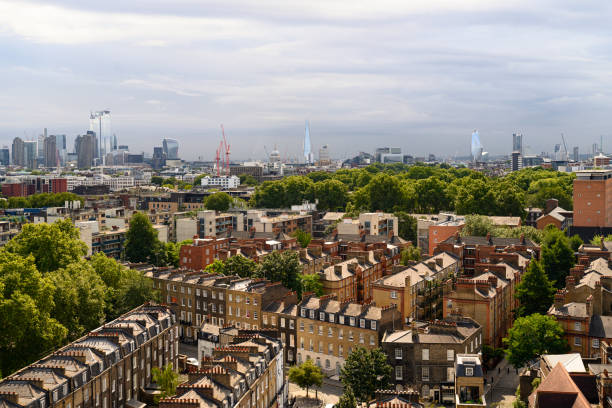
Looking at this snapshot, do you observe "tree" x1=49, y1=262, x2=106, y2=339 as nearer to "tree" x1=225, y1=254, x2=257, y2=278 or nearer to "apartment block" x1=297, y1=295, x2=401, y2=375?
"tree" x1=225, y1=254, x2=257, y2=278

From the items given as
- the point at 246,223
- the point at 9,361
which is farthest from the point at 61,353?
the point at 246,223

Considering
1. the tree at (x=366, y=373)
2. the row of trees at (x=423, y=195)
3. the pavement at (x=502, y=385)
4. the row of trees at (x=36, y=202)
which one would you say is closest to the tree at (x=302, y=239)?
the row of trees at (x=423, y=195)

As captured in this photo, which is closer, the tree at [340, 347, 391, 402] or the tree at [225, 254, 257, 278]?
the tree at [340, 347, 391, 402]

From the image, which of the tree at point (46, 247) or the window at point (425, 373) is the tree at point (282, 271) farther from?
the tree at point (46, 247)

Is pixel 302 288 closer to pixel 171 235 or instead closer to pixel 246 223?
pixel 246 223

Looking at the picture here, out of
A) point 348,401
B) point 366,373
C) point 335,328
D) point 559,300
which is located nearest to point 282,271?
point 335,328

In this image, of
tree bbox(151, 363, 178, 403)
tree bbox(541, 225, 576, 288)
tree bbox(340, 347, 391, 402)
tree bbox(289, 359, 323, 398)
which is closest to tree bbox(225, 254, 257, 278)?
tree bbox(289, 359, 323, 398)
